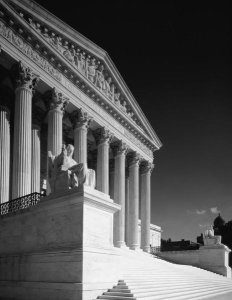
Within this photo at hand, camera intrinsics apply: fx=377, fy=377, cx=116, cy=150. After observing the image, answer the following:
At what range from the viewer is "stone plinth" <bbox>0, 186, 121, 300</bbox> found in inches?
607

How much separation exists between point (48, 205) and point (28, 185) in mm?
8309

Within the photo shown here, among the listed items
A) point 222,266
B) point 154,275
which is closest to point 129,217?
point 222,266

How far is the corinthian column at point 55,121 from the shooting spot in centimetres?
2936

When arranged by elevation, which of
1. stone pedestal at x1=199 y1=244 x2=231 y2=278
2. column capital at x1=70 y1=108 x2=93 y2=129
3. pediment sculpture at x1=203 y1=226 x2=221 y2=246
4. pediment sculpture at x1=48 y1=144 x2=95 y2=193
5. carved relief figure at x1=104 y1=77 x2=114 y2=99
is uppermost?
carved relief figure at x1=104 y1=77 x2=114 y2=99

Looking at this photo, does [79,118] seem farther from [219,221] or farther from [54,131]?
[219,221]

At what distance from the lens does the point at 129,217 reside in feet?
146

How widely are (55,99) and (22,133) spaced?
5.73 m

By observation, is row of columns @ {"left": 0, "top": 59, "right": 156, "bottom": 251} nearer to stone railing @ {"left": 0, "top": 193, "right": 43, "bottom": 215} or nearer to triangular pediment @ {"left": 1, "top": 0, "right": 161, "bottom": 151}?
stone railing @ {"left": 0, "top": 193, "right": 43, "bottom": 215}

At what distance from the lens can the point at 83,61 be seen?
3597cm

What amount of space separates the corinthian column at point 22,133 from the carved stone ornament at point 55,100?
2835 mm

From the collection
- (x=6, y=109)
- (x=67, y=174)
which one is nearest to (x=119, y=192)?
(x=6, y=109)


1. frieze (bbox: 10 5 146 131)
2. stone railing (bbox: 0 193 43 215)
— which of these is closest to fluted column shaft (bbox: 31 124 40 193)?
frieze (bbox: 10 5 146 131)

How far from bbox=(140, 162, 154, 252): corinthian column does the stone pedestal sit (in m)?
7.67

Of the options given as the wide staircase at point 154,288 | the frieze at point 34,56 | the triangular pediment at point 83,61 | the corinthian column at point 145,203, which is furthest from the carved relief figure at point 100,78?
the wide staircase at point 154,288
